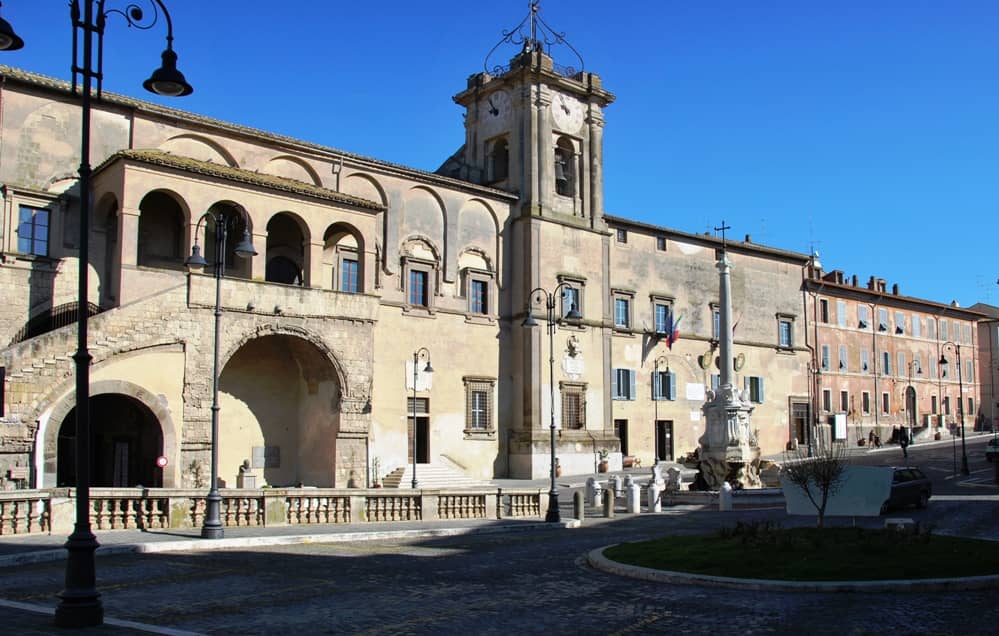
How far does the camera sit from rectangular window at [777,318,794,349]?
185ft

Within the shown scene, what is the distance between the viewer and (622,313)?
155 feet

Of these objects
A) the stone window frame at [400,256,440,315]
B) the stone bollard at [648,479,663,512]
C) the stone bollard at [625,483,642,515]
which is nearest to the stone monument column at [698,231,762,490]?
the stone bollard at [648,479,663,512]

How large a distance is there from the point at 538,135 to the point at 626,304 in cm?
944

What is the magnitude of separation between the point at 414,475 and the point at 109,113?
15466mm

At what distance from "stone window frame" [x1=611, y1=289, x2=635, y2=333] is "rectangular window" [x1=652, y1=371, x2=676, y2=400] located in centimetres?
292

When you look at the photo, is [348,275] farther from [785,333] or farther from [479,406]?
[785,333]

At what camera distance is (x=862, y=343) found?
6388 centimetres

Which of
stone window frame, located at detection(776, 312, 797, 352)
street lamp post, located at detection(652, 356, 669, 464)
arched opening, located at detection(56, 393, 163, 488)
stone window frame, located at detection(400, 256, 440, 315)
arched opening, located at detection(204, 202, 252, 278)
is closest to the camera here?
arched opening, located at detection(56, 393, 163, 488)

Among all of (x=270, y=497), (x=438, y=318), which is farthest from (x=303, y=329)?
(x=270, y=497)

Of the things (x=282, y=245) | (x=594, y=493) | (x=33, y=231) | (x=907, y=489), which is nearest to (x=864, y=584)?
(x=907, y=489)

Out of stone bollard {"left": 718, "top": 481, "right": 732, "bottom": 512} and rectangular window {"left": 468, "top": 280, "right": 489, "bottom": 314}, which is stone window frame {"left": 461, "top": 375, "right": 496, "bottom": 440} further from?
stone bollard {"left": 718, "top": 481, "right": 732, "bottom": 512}

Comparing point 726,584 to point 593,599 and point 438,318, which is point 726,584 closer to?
point 593,599

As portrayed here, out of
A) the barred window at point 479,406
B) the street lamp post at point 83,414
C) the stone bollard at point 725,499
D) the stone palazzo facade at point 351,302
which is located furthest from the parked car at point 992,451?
the street lamp post at point 83,414

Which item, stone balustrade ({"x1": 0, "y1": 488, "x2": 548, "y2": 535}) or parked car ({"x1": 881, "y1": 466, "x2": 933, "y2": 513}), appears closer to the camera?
stone balustrade ({"x1": 0, "y1": 488, "x2": 548, "y2": 535})
